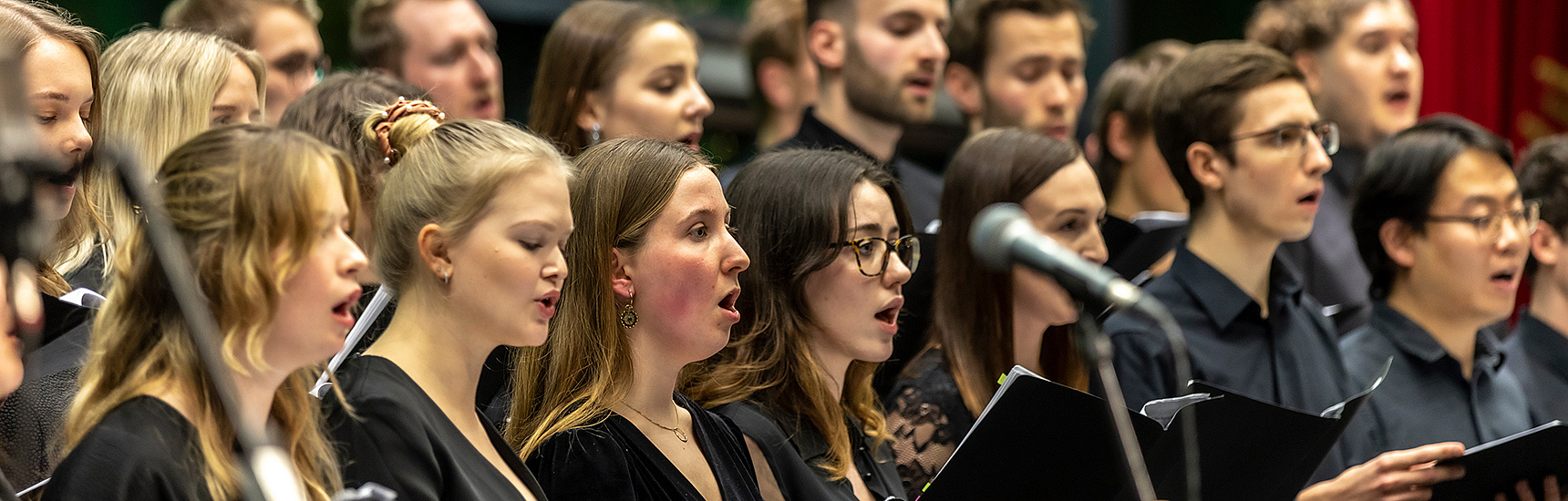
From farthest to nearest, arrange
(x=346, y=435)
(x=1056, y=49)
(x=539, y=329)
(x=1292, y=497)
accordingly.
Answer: (x=1056, y=49), (x=1292, y=497), (x=539, y=329), (x=346, y=435)

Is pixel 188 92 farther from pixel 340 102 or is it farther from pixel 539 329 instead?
pixel 539 329

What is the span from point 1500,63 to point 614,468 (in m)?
4.33

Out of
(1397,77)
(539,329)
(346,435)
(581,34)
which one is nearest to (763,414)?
(539,329)

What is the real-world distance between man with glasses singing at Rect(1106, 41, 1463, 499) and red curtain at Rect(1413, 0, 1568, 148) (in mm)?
2280

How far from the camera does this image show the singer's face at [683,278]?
84.9 inches

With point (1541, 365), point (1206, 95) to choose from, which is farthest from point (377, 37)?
point (1541, 365)

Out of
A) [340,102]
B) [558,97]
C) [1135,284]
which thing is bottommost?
[1135,284]

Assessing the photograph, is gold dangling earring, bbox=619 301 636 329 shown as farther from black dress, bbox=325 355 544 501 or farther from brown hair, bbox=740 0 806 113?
brown hair, bbox=740 0 806 113

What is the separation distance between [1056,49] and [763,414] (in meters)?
2.05

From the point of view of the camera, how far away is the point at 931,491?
2.20m

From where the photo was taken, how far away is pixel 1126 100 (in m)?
4.09

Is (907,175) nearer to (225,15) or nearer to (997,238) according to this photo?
(225,15)

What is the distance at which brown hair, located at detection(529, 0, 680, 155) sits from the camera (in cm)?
328

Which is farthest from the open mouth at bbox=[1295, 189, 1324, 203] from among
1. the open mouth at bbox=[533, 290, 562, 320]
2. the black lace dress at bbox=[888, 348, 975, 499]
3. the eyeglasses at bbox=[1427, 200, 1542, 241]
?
the open mouth at bbox=[533, 290, 562, 320]
